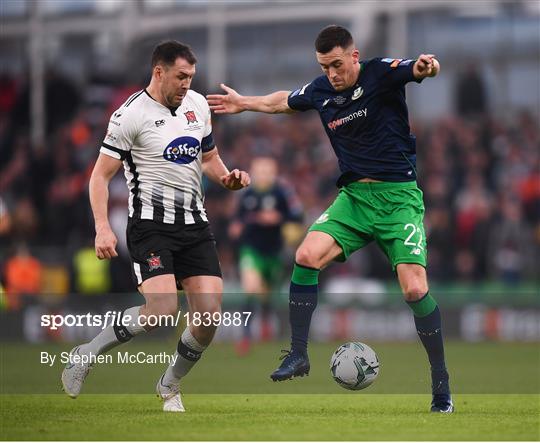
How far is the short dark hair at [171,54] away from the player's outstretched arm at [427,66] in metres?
1.62

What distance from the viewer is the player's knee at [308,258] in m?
9.57

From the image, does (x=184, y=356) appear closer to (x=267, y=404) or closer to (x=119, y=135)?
(x=267, y=404)

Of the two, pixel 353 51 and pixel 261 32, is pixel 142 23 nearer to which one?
pixel 261 32

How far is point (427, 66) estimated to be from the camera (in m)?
9.09

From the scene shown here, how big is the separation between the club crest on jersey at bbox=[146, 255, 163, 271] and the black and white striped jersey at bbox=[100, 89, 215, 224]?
0.96ft

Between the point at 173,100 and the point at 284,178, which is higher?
the point at 173,100

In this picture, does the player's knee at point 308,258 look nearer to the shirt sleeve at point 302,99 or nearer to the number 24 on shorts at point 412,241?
the number 24 on shorts at point 412,241

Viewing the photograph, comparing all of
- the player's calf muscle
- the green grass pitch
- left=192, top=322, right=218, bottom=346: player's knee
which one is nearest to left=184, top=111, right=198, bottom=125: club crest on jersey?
left=192, top=322, right=218, bottom=346: player's knee

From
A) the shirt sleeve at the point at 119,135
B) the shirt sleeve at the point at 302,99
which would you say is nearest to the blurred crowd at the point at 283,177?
the shirt sleeve at the point at 302,99

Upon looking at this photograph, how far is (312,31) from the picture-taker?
25781mm

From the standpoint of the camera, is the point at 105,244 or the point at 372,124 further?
the point at 372,124

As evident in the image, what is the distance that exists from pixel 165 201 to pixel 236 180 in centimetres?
54

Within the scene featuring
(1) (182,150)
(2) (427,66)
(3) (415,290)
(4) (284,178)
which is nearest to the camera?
(2) (427,66)

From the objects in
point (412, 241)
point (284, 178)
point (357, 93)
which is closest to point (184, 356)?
point (412, 241)
